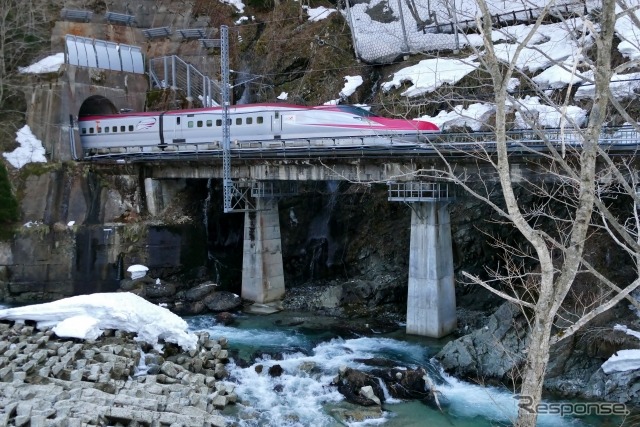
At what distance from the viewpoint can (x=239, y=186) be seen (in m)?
29.0

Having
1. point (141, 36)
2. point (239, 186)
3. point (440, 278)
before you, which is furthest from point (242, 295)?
point (141, 36)

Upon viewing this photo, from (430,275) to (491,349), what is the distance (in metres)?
4.68

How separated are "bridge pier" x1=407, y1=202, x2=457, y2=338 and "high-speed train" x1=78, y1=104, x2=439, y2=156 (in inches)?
129

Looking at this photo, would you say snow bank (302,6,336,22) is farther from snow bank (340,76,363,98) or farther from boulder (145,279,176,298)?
boulder (145,279,176,298)

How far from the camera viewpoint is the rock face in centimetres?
1883

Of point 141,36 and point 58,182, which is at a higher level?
point 141,36

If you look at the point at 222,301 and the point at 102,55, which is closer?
the point at 222,301

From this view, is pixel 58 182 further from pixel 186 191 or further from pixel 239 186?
pixel 239 186

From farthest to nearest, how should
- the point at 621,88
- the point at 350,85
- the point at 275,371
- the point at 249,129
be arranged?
the point at 350,85 → the point at 249,129 → the point at 621,88 → the point at 275,371

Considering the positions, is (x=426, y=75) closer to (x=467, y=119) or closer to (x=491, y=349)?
(x=467, y=119)

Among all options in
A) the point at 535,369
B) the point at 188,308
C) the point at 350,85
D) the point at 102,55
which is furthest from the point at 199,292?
the point at 535,369

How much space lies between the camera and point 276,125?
29.4 metres

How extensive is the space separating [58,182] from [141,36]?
1865cm

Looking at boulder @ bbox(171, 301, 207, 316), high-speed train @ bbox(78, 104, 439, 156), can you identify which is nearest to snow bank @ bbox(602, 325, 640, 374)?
high-speed train @ bbox(78, 104, 439, 156)
